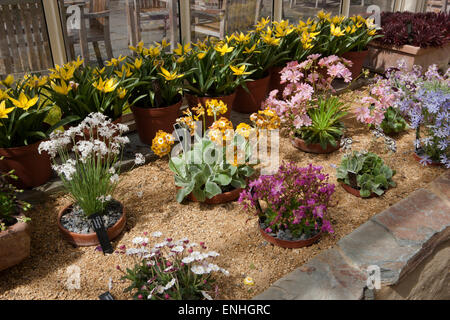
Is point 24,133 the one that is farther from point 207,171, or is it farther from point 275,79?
point 275,79

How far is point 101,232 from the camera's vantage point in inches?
85.7

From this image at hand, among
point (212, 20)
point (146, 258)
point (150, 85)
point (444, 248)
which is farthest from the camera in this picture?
point (212, 20)

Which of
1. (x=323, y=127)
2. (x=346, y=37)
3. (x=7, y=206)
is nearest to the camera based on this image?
(x=7, y=206)

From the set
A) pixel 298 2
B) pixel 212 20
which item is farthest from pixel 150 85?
pixel 298 2

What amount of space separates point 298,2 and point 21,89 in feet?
9.48

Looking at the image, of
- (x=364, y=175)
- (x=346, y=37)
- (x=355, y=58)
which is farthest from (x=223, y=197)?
(x=355, y=58)

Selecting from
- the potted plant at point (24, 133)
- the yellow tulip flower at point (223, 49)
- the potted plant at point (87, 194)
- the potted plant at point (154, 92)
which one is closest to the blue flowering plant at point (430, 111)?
the yellow tulip flower at point (223, 49)

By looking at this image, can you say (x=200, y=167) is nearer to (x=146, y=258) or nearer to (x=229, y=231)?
(x=229, y=231)

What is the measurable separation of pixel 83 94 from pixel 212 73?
3.25 feet

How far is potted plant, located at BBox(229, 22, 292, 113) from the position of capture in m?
3.43

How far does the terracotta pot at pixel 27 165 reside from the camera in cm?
243

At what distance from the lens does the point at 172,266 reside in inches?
73.5

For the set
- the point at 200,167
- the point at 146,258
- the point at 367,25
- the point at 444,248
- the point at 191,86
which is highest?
the point at 367,25

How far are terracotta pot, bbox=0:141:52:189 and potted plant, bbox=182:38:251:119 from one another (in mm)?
1158
